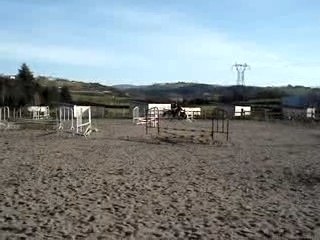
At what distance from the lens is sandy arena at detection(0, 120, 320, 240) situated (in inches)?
261

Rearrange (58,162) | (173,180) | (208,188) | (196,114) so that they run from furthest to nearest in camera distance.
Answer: (196,114), (58,162), (173,180), (208,188)

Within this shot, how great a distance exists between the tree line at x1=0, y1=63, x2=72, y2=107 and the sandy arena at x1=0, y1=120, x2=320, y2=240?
136 feet

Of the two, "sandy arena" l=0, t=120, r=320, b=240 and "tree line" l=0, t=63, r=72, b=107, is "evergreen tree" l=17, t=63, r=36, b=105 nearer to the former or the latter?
"tree line" l=0, t=63, r=72, b=107

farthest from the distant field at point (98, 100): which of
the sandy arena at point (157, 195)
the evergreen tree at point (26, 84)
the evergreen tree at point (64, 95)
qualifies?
the sandy arena at point (157, 195)

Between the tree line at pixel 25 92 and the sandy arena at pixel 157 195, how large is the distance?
41.5m

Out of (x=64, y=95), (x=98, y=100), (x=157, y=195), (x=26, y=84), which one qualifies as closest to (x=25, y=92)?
(x=26, y=84)

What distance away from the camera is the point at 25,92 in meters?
A: 59.0

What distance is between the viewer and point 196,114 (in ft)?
156

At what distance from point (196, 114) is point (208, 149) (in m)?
29.0

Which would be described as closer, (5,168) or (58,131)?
(5,168)

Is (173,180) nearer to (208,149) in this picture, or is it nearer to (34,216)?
(34,216)

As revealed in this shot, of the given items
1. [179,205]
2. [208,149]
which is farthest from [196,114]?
[179,205]

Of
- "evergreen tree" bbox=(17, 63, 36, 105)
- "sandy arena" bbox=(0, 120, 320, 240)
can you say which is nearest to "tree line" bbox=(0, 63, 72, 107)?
"evergreen tree" bbox=(17, 63, 36, 105)

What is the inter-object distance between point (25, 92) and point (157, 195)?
52.3m
